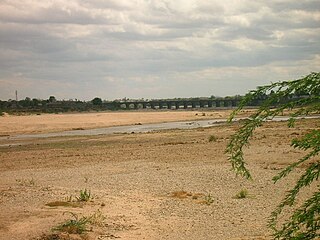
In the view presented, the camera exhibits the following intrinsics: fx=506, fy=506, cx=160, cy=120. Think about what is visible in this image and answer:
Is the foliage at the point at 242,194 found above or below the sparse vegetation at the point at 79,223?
below

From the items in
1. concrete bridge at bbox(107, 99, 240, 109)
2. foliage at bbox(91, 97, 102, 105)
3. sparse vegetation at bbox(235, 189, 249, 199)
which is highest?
foliage at bbox(91, 97, 102, 105)

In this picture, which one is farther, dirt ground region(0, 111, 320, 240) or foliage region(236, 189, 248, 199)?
foliage region(236, 189, 248, 199)

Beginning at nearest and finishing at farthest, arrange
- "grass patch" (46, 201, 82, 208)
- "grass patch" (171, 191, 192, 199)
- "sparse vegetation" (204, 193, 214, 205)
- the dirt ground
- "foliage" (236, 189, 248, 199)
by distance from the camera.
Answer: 1. the dirt ground
2. "grass patch" (46, 201, 82, 208)
3. "sparse vegetation" (204, 193, 214, 205)
4. "foliage" (236, 189, 248, 199)
5. "grass patch" (171, 191, 192, 199)

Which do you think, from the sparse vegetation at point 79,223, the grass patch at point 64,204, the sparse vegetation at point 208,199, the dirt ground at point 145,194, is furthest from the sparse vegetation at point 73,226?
the sparse vegetation at point 208,199

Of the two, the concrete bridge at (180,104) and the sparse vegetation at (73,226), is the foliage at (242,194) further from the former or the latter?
the concrete bridge at (180,104)

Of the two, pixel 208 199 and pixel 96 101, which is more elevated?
pixel 96 101

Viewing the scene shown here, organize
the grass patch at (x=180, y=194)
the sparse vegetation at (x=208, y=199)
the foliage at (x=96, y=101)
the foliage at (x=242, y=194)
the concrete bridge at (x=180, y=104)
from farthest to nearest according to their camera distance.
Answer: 1. the concrete bridge at (x=180, y=104)
2. the foliage at (x=96, y=101)
3. the grass patch at (x=180, y=194)
4. the foliage at (x=242, y=194)
5. the sparse vegetation at (x=208, y=199)

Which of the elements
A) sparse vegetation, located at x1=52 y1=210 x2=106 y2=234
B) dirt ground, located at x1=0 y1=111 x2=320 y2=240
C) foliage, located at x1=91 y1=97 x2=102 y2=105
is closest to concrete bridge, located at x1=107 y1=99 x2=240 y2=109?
foliage, located at x1=91 y1=97 x2=102 y2=105

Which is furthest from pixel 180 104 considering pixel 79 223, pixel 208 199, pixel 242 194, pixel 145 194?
pixel 79 223

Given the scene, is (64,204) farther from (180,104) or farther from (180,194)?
(180,104)

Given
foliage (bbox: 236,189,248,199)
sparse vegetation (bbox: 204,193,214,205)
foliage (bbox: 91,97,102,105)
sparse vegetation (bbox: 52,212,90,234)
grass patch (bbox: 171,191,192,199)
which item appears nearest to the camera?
sparse vegetation (bbox: 52,212,90,234)

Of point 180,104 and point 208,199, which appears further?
point 180,104

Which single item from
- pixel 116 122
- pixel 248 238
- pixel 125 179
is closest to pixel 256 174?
pixel 125 179

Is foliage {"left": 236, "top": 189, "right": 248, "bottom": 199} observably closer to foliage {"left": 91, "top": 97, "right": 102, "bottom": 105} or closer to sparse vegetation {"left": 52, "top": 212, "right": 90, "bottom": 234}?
sparse vegetation {"left": 52, "top": 212, "right": 90, "bottom": 234}
